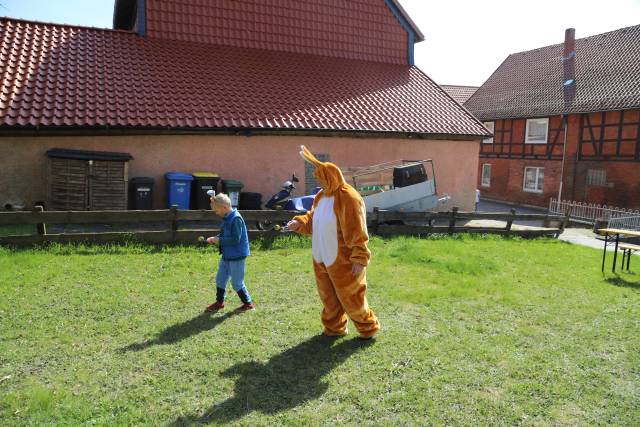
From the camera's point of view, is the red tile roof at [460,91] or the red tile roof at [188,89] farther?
the red tile roof at [460,91]

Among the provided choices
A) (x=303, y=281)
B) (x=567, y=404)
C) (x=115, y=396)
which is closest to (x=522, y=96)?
(x=303, y=281)

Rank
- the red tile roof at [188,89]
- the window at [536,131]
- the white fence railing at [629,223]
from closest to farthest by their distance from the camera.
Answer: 1. the red tile roof at [188,89]
2. the white fence railing at [629,223]
3. the window at [536,131]

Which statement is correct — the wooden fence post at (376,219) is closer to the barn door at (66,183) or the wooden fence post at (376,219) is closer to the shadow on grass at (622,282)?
the shadow on grass at (622,282)

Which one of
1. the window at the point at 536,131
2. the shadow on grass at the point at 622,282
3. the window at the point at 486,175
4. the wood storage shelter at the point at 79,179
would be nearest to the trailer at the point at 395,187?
the shadow on grass at the point at 622,282

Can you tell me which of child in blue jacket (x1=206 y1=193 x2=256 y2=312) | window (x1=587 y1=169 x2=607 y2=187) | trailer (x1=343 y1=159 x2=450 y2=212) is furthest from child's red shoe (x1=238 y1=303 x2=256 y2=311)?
window (x1=587 y1=169 x2=607 y2=187)

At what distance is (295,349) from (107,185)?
7823 millimetres

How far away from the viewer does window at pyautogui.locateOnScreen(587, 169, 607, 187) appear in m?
22.0

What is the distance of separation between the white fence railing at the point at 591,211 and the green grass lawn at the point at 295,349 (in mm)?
11711

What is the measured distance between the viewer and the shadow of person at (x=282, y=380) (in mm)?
3961

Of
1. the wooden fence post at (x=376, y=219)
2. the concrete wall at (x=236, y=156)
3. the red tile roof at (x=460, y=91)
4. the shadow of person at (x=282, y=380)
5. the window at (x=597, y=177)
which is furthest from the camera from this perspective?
the red tile roof at (x=460, y=91)

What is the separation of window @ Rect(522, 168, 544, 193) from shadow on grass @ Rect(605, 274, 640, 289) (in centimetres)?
1708

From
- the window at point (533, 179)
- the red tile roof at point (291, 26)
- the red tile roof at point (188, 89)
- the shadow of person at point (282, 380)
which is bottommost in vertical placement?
the shadow of person at point (282, 380)

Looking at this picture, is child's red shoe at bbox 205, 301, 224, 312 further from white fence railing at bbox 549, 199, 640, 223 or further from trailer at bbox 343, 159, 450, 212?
white fence railing at bbox 549, 199, 640, 223

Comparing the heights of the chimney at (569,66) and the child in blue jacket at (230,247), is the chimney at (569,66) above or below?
above
